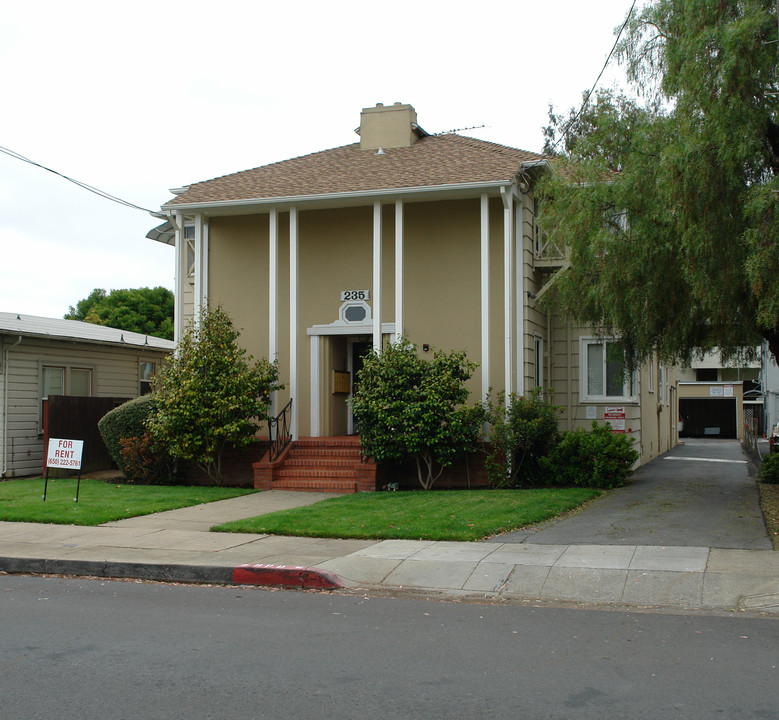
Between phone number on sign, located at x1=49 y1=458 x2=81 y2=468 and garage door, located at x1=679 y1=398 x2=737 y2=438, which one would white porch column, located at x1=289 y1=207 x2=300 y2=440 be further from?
garage door, located at x1=679 y1=398 x2=737 y2=438

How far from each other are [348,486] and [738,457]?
14.2 meters

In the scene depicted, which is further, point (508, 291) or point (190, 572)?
point (508, 291)

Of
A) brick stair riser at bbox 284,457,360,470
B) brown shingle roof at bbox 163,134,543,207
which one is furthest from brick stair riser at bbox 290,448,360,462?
brown shingle roof at bbox 163,134,543,207

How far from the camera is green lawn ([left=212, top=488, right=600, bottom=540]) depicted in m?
10.8

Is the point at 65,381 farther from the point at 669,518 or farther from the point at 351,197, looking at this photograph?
the point at 669,518

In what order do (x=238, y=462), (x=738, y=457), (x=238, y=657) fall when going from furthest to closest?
(x=738, y=457), (x=238, y=462), (x=238, y=657)

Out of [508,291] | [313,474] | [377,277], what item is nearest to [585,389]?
[508,291]

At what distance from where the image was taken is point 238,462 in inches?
674

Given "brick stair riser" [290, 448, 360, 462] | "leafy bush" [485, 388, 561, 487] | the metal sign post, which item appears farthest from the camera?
"brick stair riser" [290, 448, 360, 462]

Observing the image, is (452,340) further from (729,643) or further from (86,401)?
(729,643)

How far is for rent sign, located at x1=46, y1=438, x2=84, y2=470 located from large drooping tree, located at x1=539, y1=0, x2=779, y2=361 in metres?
8.51

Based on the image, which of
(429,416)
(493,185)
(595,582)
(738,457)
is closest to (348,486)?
(429,416)

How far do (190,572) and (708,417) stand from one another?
138 ft

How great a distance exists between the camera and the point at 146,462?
55.4 ft
